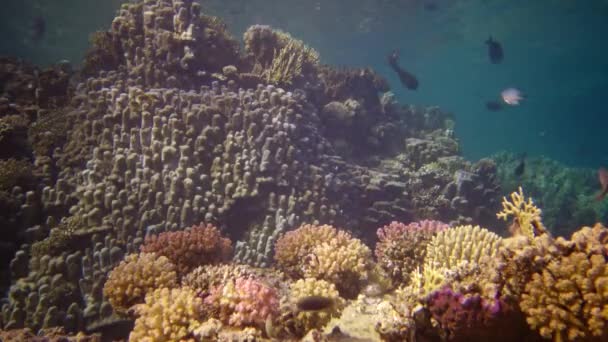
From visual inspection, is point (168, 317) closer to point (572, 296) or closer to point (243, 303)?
point (243, 303)

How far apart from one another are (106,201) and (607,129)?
121 metres

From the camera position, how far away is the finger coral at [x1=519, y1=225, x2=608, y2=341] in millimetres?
2766

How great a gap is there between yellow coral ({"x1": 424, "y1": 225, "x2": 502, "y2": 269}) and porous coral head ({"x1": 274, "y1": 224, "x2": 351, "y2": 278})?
4.56 feet

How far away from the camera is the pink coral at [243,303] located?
3.98 metres

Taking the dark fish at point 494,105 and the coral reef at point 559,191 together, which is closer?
the coral reef at point 559,191

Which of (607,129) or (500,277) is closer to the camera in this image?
(500,277)

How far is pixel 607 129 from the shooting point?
92.4 metres

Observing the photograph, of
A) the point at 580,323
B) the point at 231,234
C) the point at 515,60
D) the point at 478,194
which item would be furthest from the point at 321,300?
the point at 515,60

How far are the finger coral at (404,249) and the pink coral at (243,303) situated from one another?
6.81 ft

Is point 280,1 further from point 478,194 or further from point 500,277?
point 500,277

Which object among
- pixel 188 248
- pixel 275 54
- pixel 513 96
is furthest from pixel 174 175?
pixel 513 96

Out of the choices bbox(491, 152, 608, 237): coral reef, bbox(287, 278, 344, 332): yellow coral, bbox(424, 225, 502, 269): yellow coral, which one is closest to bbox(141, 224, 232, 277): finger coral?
bbox(287, 278, 344, 332): yellow coral

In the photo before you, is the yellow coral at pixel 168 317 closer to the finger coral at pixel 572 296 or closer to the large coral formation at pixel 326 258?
the large coral formation at pixel 326 258

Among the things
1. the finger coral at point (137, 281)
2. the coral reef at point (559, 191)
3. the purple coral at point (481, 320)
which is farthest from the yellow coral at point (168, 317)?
the coral reef at point (559, 191)
